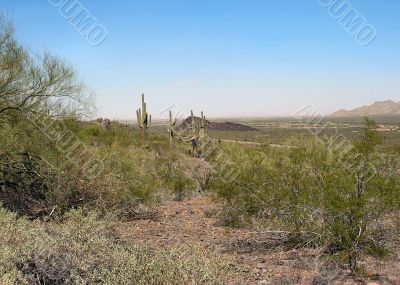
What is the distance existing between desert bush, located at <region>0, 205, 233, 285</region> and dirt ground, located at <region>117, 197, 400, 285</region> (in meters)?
0.74

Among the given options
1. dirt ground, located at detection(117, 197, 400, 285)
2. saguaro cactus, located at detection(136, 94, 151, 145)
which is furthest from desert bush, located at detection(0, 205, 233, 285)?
saguaro cactus, located at detection(136, 94, 151, 145)

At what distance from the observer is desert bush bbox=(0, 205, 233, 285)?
4.59 meters

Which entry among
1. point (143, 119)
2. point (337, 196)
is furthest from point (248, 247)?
point (143, 119)

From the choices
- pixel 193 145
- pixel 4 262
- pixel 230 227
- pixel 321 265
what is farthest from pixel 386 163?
pixel 193 145

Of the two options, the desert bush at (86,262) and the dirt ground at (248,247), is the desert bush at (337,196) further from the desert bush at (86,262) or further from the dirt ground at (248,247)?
the desert bush at (86,262)

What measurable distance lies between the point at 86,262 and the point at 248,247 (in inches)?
135

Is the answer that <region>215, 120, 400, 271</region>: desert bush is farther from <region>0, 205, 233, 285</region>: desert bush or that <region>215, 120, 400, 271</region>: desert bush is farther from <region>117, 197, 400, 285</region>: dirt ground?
<region>0, 205, 233, 285</region>: desert bush

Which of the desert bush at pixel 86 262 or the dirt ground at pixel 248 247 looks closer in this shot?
the desert bush at pixel 86 262

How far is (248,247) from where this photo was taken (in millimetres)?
7883

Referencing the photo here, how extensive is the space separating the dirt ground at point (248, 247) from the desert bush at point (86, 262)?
74cm

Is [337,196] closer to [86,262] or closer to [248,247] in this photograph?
[248,247]

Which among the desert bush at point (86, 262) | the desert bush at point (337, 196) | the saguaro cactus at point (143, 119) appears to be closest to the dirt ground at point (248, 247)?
the desert bush at point (337, 196)

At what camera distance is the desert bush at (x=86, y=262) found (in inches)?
181

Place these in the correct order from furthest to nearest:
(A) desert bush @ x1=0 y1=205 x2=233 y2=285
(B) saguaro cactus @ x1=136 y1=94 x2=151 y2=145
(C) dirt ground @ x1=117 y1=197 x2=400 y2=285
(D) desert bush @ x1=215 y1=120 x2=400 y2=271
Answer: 1. (B) saguaro cactus @ x1=136 y1=94 x2=151 y2=145
2. (D) desert bush @ x1=215 y1=120 x2=400 y2=271
3. (C) dirt ground @ x1=117 y1=197 x2=400 y2=285
4. (A) desert bush @ x1=0 y1=205 x2=233 y2=285
